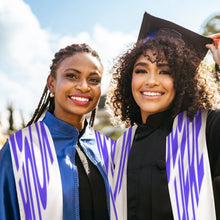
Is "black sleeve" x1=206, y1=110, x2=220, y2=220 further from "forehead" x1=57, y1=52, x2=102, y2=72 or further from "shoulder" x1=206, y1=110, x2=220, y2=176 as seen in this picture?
"forehead" x1=57, y1=52, x2=102, y2=72

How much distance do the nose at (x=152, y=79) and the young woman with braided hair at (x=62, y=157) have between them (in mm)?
689

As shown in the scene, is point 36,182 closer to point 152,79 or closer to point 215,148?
point 152,79

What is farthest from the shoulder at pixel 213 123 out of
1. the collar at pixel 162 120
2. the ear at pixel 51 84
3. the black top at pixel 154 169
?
the ear at pixel 51 84

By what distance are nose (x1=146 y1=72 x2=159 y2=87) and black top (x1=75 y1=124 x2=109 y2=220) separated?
100cm

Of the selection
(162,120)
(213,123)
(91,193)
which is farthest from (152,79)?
(91,193)

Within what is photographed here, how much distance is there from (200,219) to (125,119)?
54.3 inches

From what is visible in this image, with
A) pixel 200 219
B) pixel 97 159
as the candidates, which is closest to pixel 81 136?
pixel 97 159

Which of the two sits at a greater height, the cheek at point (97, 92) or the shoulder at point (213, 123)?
the cheek at point (97, 92)

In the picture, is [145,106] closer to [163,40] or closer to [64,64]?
[163,40]

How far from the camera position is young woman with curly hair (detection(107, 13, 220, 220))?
218 centimetres

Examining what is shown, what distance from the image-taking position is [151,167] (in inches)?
92.3

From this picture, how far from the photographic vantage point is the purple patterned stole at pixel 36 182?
2.57 m

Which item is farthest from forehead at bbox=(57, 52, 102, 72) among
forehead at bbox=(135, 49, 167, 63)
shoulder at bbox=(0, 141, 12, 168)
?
shoulder at bbox=(0, 141, 12, 168)

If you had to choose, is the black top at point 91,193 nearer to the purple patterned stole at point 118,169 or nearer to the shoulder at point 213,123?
the purple patterned stole at point 118,169
